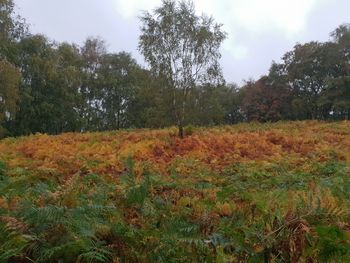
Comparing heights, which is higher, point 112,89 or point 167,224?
point 112,89

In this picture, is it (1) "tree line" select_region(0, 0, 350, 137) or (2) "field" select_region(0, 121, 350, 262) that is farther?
(1) "tree line" select_region(0, 0, 350, 137)

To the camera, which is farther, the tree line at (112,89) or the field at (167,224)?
the tree line at (112,89)

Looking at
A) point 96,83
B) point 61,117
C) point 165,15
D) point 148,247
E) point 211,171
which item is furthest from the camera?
point 96,83

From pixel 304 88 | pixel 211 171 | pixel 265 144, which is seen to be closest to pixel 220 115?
pixel 304 88

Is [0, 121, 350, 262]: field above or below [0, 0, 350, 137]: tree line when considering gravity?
below

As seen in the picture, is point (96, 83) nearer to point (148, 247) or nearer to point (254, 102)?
point (254, 102)

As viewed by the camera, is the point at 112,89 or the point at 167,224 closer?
the point at 167,224

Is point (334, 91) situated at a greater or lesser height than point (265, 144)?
greater

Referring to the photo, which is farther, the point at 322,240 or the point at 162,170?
the point at 162,170

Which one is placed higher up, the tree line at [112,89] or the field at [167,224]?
the tree line at [112,89]

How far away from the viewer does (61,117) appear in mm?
40281

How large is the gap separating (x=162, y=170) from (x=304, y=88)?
112 ft

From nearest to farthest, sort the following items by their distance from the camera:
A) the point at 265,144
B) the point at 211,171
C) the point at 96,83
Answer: the point at 211,171 → the point at 265,144 → the point at 96,83

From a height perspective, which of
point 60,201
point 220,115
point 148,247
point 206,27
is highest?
point 206,27
